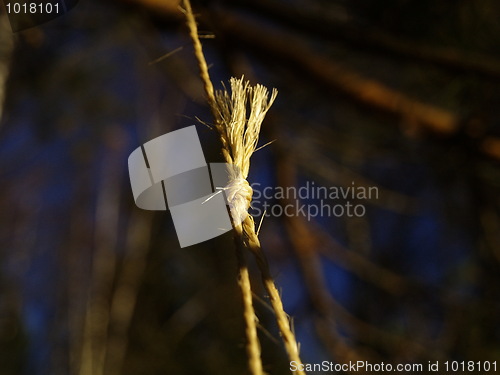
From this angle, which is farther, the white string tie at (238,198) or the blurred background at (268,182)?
the blurred background at (268,182)

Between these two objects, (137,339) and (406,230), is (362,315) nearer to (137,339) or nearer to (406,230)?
(406,230)

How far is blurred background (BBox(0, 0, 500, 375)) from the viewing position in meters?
1.19

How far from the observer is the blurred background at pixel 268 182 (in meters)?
1.19

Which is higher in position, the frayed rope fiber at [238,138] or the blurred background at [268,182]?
the frayed rope fiber at [238,138]

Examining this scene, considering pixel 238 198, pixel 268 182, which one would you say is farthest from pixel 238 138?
pixel 268 182

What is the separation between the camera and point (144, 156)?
1.94 feet

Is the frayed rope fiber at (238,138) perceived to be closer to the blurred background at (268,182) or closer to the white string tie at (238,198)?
the white string tie at (238,198)

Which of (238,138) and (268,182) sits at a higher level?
(238,138)

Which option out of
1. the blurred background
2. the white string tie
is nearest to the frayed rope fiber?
the white string tie

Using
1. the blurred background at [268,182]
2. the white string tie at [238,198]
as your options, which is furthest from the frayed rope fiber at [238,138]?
the blurred background at [268,182]

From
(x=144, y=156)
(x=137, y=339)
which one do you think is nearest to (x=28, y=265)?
(x=137, y=339)

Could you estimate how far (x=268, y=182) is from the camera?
1.44m

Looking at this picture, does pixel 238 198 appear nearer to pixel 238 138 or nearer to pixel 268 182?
pixel 238 138

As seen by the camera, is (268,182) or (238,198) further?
(268,182)
